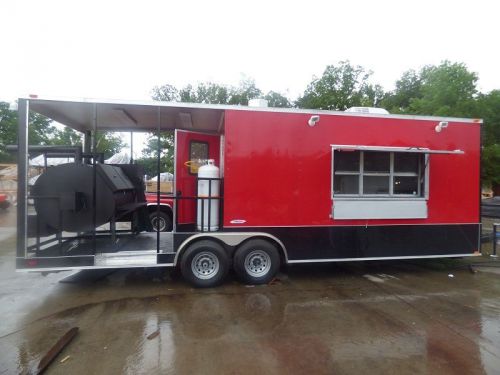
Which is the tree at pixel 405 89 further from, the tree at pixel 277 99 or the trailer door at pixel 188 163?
the trailer door at pixel 188 163

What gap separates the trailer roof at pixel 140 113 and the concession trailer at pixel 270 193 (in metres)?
0.03

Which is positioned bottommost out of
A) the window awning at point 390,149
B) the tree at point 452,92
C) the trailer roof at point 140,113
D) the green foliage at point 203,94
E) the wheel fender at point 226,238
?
the wheel fender at point 226,238

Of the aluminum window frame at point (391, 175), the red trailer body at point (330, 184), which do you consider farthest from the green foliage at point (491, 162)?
the aluminum window frame at point (391, 175)

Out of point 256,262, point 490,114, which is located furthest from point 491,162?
point 256,262

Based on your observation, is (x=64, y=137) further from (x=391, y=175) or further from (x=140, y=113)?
(x=391, y=175)

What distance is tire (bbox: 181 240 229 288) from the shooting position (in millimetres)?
5746

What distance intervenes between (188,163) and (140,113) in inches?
49.0

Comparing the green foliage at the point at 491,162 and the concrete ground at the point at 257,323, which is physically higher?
the green foliage at the point at 491,162

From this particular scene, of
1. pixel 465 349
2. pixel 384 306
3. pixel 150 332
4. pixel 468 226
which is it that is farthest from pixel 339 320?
pixel 468 226

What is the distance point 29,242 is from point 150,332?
2.64 meters

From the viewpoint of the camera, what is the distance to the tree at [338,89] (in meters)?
25.2

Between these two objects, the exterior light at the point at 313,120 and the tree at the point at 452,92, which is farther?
the tree at the point at 452,92

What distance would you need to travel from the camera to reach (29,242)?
17.9 feet

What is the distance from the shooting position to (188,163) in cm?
690
